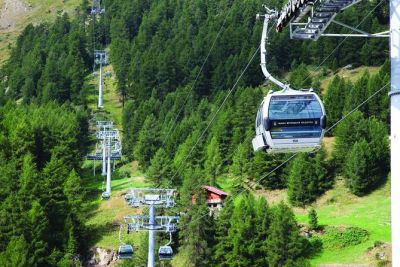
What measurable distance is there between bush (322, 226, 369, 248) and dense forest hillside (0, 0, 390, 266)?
0.17 metres

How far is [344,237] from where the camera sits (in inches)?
1980

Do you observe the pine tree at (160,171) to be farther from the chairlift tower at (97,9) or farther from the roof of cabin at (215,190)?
the chairlift tower at (97,9)

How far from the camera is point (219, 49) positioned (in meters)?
118

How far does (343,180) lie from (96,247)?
24.0 metres

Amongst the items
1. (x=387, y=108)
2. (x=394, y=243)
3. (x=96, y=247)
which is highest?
(x=394, y=243)

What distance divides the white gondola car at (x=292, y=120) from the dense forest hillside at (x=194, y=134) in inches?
165

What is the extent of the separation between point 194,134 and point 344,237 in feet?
107

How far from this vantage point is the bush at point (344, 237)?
49656 millimetres

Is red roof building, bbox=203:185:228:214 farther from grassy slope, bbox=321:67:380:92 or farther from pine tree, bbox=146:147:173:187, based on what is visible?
grassy slope, bbox=321:67:380:92

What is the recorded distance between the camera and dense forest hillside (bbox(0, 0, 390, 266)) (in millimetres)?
51344

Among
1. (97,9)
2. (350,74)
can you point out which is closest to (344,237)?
(350,74)

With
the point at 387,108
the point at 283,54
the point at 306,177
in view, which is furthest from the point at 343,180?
the point at 283,54

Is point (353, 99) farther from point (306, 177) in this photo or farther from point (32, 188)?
point (32, 188)

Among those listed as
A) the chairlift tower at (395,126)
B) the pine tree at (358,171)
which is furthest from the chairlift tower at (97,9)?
the chairlift tower at (395,126)
